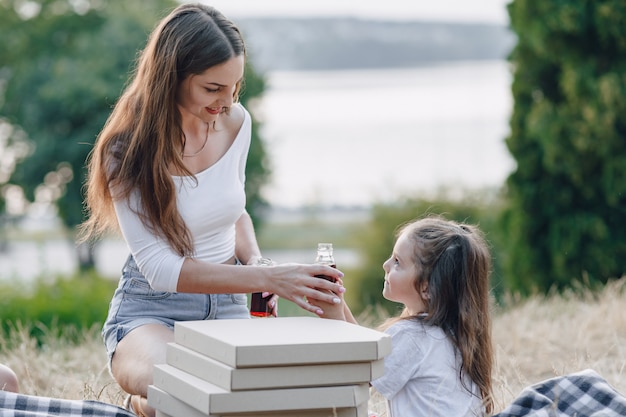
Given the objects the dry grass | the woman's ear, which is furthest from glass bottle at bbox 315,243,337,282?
the dry grass

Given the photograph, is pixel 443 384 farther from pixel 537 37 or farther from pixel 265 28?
pixel 265 28

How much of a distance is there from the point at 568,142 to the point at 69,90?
12.6 metres

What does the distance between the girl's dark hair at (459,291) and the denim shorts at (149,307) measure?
751 millimetres

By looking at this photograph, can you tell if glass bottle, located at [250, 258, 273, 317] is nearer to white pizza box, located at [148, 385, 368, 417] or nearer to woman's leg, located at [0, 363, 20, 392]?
white pizza box, located at [148, 385, 368, 417]

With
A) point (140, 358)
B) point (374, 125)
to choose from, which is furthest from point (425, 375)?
point (374, 125)

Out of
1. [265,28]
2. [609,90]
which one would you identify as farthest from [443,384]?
[265,28]

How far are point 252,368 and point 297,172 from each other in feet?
55.2

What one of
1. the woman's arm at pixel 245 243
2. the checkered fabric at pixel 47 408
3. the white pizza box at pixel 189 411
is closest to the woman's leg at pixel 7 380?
the checkered fabric at pixel 47 408

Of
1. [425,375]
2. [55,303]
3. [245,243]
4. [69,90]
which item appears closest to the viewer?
[425,375]

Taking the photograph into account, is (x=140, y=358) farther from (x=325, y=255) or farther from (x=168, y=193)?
(x=325, y=255)

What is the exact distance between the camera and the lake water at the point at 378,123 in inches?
713

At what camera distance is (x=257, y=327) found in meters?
2.35

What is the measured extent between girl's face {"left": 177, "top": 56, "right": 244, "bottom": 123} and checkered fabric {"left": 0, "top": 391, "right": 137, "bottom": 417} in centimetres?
99

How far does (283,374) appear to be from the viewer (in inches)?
84.7
